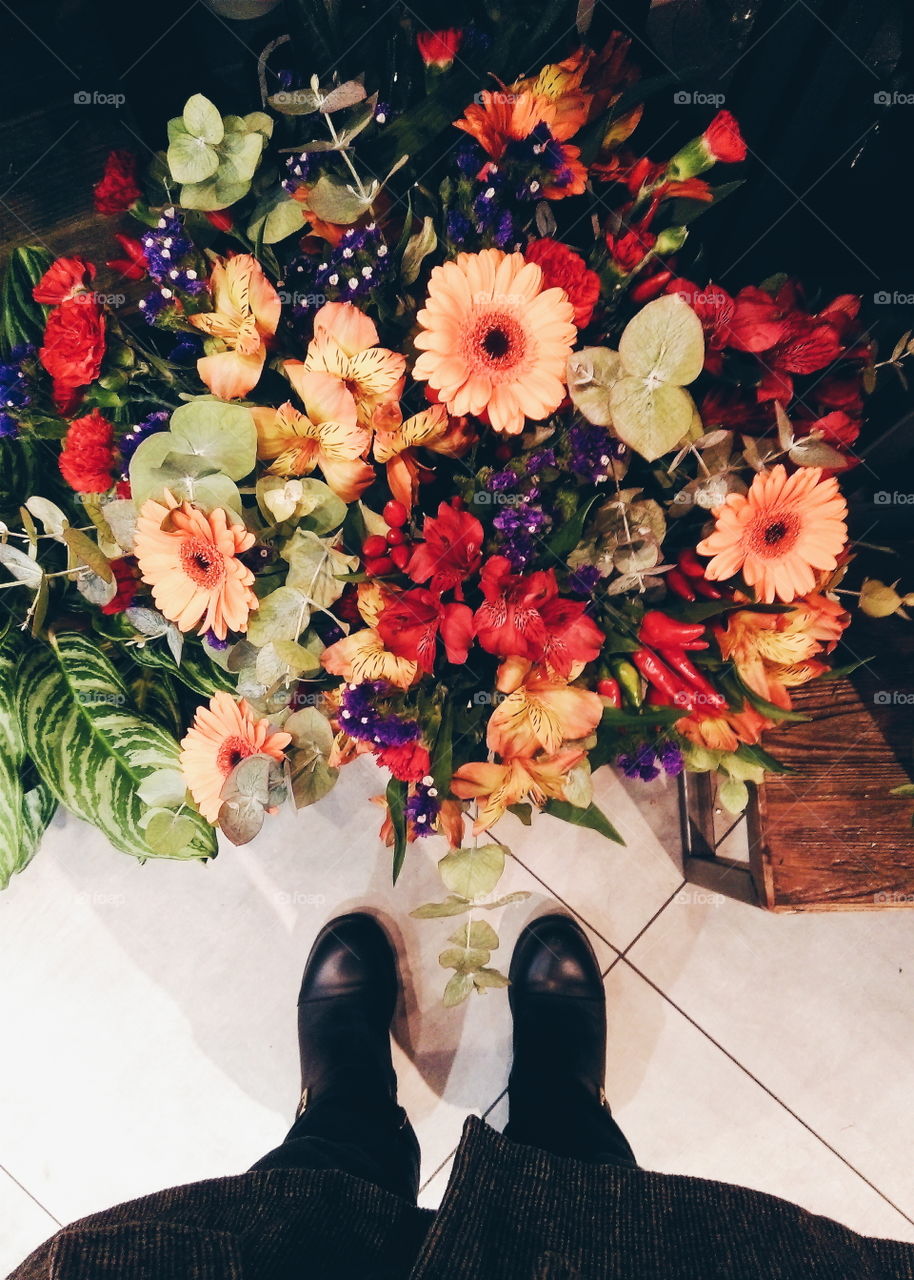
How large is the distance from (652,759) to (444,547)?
33 centimetres

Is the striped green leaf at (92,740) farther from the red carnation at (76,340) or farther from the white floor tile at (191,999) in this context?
the white floor tile at (191,999)

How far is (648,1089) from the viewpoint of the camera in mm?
1375

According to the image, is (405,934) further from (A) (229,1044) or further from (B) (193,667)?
(B) (193,667)

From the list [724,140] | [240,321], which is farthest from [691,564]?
[240,321]

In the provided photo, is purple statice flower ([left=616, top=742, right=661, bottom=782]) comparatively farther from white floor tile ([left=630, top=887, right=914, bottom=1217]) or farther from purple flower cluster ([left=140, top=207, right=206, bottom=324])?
white floor tile ([left=630, top=887, right=914, bottom=1217])

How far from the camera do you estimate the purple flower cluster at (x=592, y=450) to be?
679mm

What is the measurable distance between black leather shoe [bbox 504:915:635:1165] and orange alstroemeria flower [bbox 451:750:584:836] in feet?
2.34

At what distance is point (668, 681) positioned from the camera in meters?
0.73

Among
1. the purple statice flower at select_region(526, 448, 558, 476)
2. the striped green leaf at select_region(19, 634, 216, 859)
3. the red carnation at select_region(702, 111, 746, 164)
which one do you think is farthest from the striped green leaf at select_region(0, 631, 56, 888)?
the red carnation at select_region(702, 111, 746, 164)

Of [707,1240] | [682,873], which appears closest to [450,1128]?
[682,873]

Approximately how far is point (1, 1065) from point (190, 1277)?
3.17ft

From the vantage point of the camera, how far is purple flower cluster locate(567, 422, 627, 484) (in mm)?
679

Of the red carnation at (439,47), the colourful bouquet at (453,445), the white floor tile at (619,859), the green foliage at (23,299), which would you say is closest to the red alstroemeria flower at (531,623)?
the colourful bouquet at (453,445)

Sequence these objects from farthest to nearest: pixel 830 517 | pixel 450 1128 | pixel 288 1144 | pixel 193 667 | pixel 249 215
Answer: pixel 450 1128 → pixel 288 1144 → pixel 193 667 → pixel 249 215 → pixel 830 517
